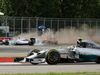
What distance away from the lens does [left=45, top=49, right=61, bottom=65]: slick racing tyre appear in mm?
12617

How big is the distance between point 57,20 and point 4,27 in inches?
336

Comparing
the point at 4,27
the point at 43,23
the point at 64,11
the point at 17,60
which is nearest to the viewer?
the point at 17,60

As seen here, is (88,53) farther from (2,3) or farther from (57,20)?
(2,3)

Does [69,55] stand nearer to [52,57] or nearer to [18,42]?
[52,57]

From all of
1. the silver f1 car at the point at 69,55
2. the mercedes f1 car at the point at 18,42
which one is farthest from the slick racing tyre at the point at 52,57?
the mercedes f1 car at the point at 18,42

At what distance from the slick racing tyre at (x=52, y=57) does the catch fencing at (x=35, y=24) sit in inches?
1041

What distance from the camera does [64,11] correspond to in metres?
59.4

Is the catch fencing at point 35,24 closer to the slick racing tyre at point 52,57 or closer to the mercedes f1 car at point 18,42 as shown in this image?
the mercedes f1 car at point 18,42

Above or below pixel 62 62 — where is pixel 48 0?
above

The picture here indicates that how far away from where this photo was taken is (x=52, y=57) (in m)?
12.8

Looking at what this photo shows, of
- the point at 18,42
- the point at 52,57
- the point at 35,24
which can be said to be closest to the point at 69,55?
the point at 52,57

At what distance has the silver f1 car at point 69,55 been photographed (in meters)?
12.8

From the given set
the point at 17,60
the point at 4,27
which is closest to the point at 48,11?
the point at 4,27

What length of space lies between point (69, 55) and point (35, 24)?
2781cm
